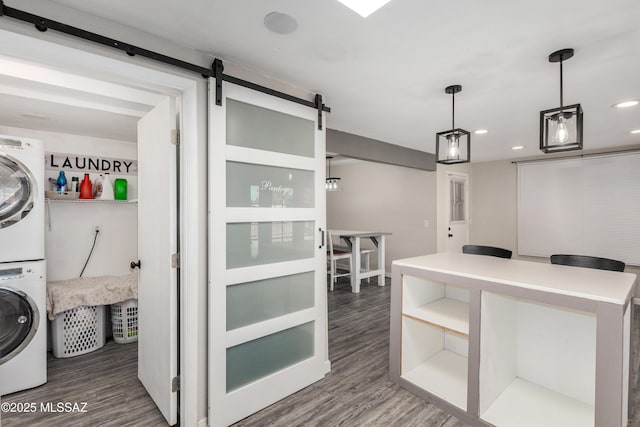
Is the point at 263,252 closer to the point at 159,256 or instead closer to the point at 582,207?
the point at 159,256

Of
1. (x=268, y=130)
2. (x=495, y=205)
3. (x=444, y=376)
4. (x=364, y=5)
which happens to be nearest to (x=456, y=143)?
(x=364, y=5)

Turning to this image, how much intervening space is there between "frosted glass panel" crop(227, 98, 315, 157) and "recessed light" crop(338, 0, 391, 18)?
0.92 m

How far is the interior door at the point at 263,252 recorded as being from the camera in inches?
73.6

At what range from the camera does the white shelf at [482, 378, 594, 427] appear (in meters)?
1.78

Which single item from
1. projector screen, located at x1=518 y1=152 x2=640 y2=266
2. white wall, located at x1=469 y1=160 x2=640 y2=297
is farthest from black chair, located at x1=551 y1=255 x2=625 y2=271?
white wall, located at x1=469 y1=160 x2=640 y2=297

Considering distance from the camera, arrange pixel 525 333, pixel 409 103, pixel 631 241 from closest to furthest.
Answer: pixel 525 333, pixel 409 103, pixel 631 241

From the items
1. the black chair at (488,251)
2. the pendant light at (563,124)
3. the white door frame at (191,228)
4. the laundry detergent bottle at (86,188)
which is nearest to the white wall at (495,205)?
the black chair at (488,251)

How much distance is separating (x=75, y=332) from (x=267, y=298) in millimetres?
2136

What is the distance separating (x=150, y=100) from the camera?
7.61 ft

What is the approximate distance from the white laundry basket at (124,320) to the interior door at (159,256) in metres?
0.91

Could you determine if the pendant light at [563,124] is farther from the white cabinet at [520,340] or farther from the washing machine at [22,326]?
the washing machine at [22,326]

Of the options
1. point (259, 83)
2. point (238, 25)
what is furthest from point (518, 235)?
point (238, 25)

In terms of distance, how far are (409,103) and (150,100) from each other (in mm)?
2146

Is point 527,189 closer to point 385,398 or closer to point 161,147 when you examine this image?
point 385,398
